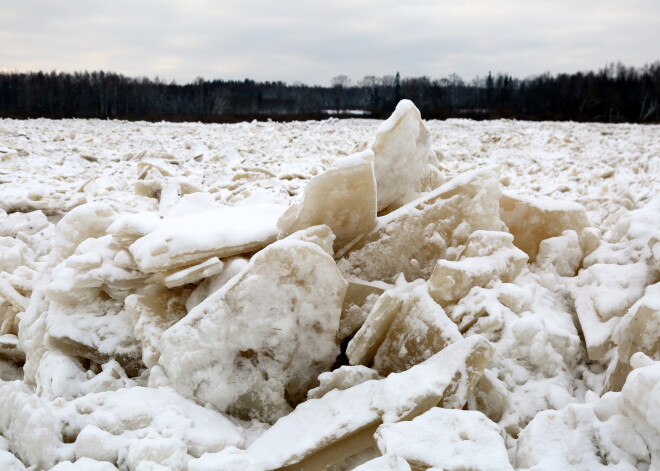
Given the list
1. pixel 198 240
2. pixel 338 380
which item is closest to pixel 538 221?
pixel 338 380

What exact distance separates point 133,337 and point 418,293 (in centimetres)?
145

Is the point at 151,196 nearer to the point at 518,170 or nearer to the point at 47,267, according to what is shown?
the point at 47,267

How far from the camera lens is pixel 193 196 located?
3.88m

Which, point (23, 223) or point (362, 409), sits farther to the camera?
point (23, 223)

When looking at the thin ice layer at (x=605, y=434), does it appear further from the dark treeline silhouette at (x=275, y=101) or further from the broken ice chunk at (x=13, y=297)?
the dark treeline silhouette at (x=275, y=101)

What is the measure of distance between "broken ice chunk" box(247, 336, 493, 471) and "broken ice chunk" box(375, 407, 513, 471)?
92 mm

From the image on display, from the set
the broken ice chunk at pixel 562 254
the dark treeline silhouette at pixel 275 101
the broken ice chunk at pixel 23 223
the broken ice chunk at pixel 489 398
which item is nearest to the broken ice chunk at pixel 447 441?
the broken ice chunk at pixel 489 398

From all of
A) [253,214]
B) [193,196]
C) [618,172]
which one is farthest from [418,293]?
[618,172]

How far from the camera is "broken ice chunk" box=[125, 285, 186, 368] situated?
101 inches

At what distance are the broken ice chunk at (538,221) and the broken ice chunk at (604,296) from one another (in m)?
0.44

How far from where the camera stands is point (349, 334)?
8.80 feet

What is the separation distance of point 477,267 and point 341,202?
77 cm

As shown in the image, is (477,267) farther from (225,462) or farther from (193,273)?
(225,462)

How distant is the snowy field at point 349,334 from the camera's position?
191cm
